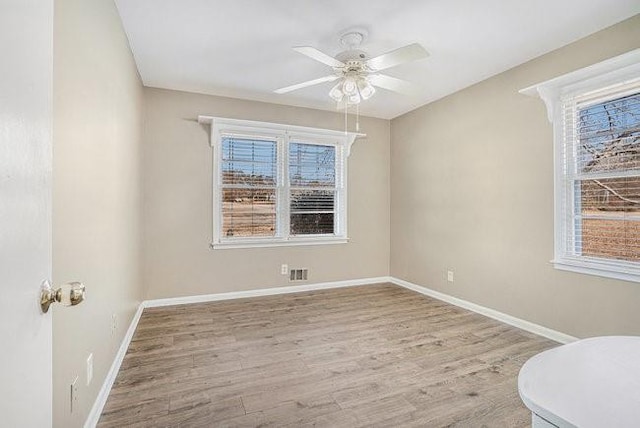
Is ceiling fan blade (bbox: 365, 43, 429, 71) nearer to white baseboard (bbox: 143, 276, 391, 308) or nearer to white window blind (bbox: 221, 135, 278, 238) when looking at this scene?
white window blind (bbox: 221, 135, 278, 238)

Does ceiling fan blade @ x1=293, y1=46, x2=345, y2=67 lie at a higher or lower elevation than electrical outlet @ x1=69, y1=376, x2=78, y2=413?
higher

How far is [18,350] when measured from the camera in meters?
0.64

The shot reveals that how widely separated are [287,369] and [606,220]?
110 inches

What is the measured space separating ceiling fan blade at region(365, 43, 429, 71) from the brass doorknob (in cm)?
220

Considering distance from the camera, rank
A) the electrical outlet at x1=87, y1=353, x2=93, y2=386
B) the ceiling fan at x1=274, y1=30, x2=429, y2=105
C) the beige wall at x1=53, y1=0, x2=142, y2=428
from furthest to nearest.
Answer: the ceiling fan at x1=274, y1=30, x2=429, y2=105 < the electrical outlet at x1=87, y1=353, x2=93, y2=386 < the beige wall at x1=53, y1=0, x2=142, y2=428

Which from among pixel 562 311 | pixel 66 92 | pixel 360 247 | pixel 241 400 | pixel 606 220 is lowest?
pixel 241 400

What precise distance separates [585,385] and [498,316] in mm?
3026

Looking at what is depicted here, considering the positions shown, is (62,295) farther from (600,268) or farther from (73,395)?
(600,268)

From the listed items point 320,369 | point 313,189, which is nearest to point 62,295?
point 320,369

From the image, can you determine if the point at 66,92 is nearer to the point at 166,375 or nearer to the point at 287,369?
the point at 166,375

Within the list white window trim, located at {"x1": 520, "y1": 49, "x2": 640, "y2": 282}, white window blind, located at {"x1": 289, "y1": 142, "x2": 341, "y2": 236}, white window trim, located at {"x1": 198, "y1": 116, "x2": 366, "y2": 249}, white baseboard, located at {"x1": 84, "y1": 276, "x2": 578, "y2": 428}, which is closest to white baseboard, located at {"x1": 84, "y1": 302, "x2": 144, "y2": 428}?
white baseboard, located at {"x1": 84, "y1": 276, "x2": 578, "y2": 428}

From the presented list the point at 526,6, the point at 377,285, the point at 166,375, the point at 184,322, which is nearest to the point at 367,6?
the point at 526,6

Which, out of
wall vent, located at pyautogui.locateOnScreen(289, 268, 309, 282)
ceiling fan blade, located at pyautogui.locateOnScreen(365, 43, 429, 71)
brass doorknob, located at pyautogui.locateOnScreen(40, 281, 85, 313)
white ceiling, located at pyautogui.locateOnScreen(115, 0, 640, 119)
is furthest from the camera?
wall vent, located at pyautogui.locateOnScreen(289, 268, 309, 282)

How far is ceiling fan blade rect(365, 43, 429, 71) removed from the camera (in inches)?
85.7
